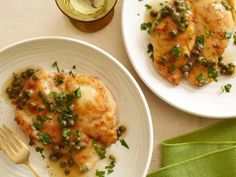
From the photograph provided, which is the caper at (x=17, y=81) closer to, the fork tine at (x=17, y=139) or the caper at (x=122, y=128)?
the fork tine at (x=17, y=139)

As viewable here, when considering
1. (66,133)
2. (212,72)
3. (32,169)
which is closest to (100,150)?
(66,133)

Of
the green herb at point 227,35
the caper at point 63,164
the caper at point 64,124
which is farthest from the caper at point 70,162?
the green herb at point 227,35

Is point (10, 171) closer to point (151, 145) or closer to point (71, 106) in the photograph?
point (71, 106)

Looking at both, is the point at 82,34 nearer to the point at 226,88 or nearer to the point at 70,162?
the point at 70,162

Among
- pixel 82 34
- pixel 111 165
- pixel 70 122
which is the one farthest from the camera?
pixel 82 34

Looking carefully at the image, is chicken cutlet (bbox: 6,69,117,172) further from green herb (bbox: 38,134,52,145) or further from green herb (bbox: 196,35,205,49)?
green herb (bbox: 196,35,205,49)
